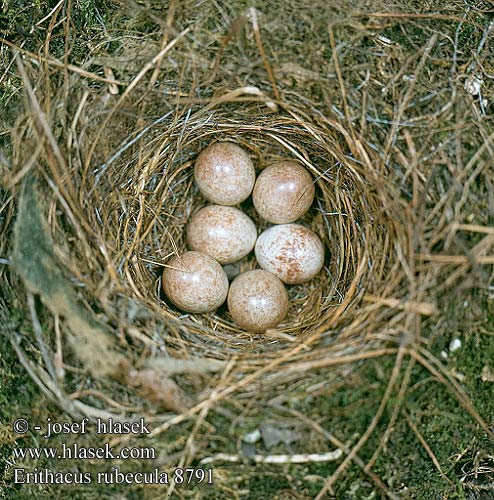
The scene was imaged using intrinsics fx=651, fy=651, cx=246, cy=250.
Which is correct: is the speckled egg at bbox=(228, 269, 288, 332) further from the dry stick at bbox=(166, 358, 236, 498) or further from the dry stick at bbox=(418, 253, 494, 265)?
the dry stick at bbox=(418, 253, 494, 265)

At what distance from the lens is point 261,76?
193 centimetres

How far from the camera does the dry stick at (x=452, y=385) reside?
1663 mm

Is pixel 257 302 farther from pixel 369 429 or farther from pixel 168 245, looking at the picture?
pixel 369 429

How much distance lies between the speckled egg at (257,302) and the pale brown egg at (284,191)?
22 centimetres

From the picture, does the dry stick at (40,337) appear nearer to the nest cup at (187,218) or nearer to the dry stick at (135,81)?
the nest cup at (187,218)

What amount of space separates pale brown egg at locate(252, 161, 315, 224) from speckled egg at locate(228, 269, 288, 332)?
8.7 inches

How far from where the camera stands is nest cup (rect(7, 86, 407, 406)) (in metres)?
1.74

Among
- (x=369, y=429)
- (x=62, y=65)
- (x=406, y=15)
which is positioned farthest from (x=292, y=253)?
(x=62, y=65)

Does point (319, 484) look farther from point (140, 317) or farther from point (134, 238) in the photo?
point (134, 238)

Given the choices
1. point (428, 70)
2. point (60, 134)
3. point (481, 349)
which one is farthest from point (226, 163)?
point (481, 349)

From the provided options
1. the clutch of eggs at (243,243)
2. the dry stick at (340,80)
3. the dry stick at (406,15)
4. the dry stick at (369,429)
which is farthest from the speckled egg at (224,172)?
the dry stick at (369,429)

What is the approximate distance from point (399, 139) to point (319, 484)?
961 mm

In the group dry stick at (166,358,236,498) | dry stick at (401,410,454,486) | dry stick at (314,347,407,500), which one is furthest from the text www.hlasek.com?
dry stick at (401,410,454,486)

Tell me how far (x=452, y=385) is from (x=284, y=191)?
32.0 inches
